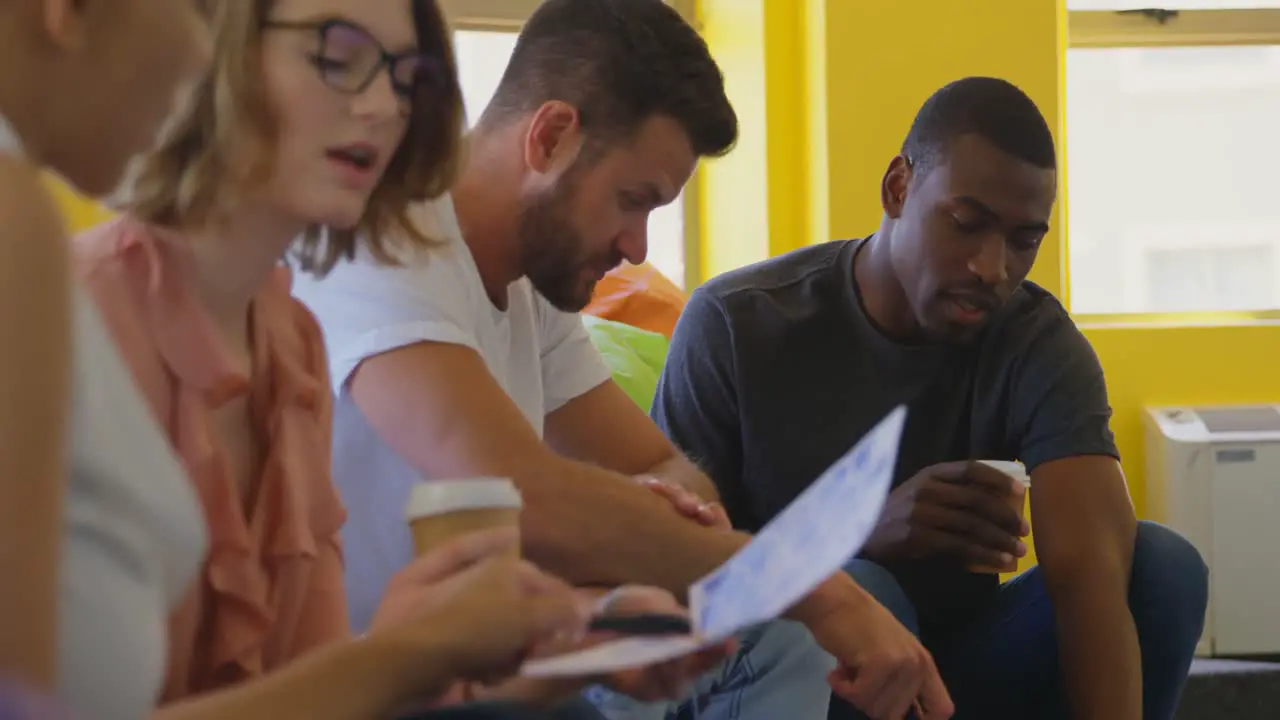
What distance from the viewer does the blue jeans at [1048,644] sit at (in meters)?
1.64

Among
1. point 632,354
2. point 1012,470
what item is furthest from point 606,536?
point 632,354

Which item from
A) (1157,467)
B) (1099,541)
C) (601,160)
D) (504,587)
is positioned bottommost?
(1157,467)

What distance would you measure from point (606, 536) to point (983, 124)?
85cm

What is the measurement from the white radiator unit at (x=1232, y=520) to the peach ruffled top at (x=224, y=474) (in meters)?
2.44

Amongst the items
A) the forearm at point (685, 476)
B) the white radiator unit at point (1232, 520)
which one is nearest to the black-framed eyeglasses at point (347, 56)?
the forearm at point (685, 476)

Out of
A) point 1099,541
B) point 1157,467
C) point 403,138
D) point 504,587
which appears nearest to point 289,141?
point 403,138

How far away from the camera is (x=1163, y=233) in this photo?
11.4 feet

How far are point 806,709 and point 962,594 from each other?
0.49m

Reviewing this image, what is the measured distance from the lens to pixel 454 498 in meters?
0.86

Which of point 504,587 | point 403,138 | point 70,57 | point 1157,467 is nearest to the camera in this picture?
point 70,57

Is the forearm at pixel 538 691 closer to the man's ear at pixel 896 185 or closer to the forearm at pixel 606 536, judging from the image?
the forearm at pixel 606 536

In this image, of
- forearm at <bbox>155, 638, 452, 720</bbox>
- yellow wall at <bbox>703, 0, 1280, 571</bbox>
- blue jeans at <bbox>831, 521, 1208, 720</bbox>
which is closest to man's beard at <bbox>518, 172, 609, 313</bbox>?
blue jeans at <bbox>831, 521, 1208, 720</bbox>

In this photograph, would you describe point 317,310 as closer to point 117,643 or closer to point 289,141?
point 289,141

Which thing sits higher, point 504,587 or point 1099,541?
point 504,587
